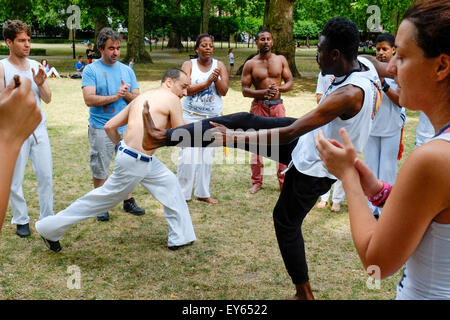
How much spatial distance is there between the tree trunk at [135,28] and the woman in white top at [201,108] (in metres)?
20.1

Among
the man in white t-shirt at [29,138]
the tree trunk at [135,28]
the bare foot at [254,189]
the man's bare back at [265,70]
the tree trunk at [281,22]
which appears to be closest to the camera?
the man in white t-shirt at [29,138]

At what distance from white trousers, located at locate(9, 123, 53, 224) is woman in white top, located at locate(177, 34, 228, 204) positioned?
6.34 feet

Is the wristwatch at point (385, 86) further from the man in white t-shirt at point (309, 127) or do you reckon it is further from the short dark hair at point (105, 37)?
the short dark hair at point (105, 37)

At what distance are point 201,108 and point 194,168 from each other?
34.4 inches

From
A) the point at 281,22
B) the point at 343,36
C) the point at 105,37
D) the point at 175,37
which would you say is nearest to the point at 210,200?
the point at 105,37

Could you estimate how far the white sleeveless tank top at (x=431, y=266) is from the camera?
1358 mm

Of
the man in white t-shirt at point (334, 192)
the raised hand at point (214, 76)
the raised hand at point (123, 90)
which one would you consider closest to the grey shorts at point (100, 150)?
the raised hand at point (123, 90)

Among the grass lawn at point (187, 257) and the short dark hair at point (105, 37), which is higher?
the short dark hair at point (105, 37)

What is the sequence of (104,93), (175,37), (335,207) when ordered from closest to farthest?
(104,93), (335,207), (175,37)

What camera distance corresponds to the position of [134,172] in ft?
14.3

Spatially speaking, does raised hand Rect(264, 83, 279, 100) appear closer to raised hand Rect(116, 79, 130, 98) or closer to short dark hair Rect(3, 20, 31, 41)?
raised hand Rect(116, 79, 130, 98)

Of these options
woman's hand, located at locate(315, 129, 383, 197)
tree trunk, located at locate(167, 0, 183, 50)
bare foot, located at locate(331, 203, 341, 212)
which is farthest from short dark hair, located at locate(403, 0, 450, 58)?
tree trunk, located at locate(167, 0, 183, 50)

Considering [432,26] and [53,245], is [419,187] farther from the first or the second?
[53,245]
